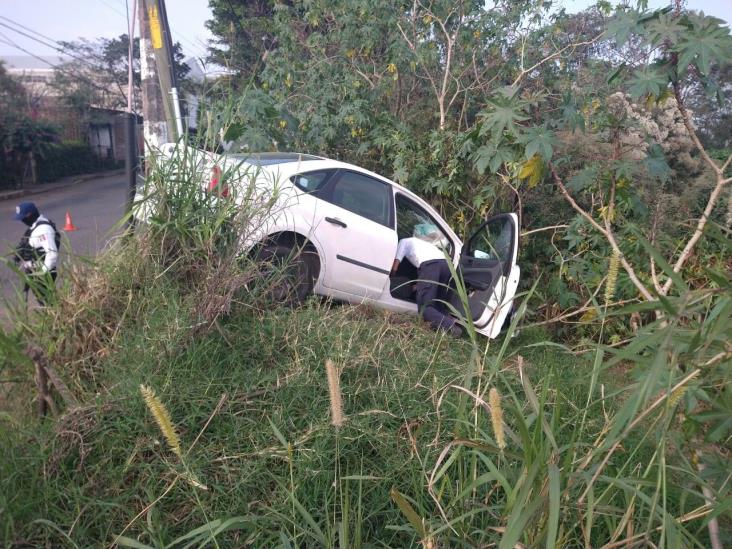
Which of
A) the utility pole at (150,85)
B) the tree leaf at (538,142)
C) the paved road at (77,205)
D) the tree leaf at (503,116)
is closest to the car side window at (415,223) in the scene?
the tree leaf at (503,116)

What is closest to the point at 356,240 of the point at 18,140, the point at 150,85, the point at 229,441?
A: the point at 229,441

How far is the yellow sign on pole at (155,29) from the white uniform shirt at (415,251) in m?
4.08

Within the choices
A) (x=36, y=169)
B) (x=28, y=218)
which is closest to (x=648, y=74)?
(x=28, y=218)

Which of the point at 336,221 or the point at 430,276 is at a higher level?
the point at 336,221

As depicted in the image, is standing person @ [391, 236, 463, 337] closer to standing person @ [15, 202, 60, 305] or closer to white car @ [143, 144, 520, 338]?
white car @ [143, 144, 520, 338]

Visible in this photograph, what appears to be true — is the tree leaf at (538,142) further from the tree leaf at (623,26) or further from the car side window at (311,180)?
the car side window at (311,180)

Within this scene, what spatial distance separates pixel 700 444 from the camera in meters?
2.32

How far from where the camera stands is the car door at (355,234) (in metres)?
5.57

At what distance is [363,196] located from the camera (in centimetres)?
603

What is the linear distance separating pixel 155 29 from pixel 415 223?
13.6 feet

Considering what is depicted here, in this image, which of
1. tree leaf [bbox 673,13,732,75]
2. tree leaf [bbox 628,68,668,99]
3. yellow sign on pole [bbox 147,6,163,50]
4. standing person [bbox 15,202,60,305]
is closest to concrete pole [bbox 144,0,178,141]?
yellow sign on pole [bbox 147,6,163,50]

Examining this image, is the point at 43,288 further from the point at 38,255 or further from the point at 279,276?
the point at 279,276

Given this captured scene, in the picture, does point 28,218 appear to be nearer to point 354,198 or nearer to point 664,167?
point 354,198

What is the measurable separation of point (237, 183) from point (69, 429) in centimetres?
180
